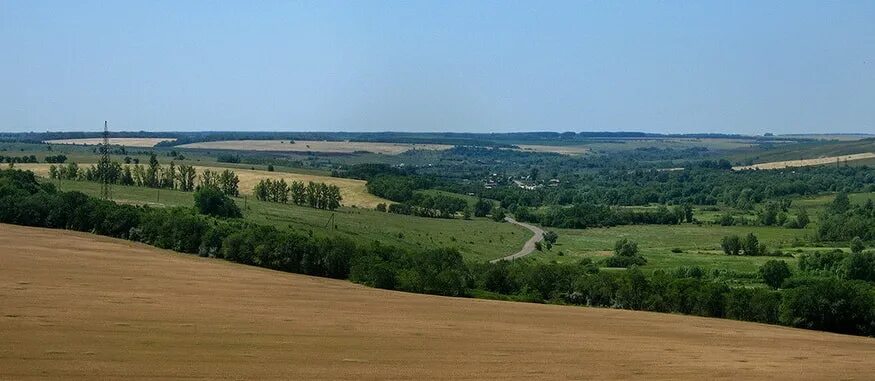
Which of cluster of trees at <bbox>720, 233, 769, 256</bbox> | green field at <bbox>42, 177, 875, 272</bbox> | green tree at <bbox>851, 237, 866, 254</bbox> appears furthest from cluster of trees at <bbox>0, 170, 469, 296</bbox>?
green tree at <bbox>851, 237, 866, 254</bbox>

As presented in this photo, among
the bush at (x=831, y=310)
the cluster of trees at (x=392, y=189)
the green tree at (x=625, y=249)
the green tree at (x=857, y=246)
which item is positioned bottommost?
the green tree at (x=625, y=249)

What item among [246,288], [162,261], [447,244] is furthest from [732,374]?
[447,244]

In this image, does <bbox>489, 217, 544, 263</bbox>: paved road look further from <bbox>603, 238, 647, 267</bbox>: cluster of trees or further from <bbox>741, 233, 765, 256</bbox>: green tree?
<bbox>741, 233, 765, 256</bbox>: green tree

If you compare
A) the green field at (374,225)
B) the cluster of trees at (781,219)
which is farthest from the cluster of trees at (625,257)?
the cluster of trees at (781,219)

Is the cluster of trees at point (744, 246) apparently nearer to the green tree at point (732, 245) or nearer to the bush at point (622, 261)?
the green tree at point (732, 245)

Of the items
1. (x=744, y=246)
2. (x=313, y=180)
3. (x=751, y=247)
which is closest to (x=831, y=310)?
(x=751, y=247)

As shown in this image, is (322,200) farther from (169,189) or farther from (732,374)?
(732,374)

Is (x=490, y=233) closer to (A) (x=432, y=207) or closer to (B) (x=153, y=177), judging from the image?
(A) (x=432, y=207)
